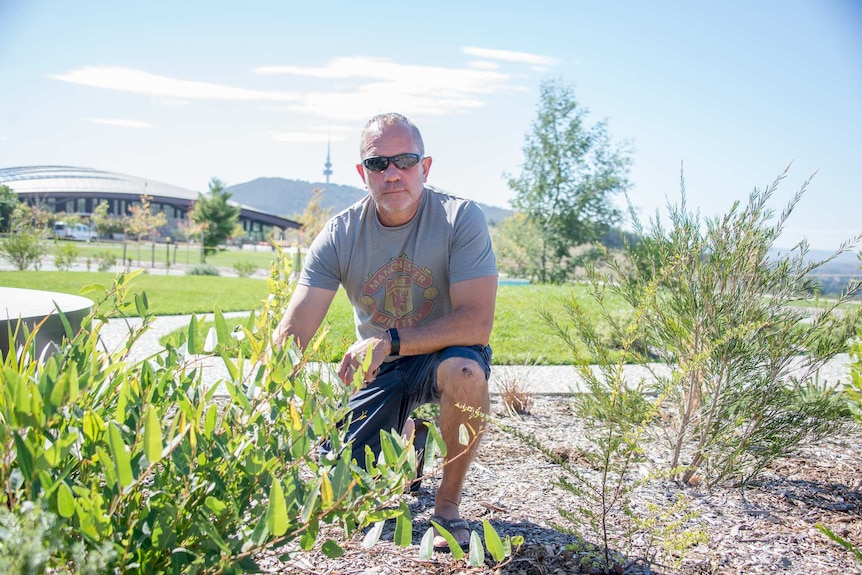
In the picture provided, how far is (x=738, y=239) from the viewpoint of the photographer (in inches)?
121

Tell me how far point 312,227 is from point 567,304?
32.9 m

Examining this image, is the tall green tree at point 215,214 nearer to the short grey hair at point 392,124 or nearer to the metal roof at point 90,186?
the metal roof at point 90,186

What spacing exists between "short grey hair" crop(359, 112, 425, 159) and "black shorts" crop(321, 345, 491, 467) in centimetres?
91

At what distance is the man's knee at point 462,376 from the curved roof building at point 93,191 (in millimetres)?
57660

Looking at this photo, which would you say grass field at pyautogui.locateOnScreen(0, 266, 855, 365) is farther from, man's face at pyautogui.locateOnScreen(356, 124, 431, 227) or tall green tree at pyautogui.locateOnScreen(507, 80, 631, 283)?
tall green tree at pyautogui.locateOnScreen(507, 80, 631, 283)

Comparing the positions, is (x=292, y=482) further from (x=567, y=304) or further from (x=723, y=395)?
(x=723, y=395)

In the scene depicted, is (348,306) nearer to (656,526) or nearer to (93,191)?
(656,526)

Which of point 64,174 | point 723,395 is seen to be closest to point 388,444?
point 723,395

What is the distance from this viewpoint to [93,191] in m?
62.2

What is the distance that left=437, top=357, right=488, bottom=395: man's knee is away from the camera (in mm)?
2652

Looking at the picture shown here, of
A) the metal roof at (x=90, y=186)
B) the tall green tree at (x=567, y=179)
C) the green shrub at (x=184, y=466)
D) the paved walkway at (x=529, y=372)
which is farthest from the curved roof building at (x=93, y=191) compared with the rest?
the green shrub at (x=184, y=466)

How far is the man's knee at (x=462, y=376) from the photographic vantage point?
2.65 metres

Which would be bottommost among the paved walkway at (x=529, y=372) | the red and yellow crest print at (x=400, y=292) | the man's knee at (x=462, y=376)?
the paved walkway at (x=529, y=372)

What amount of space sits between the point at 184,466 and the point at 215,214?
143 feet
